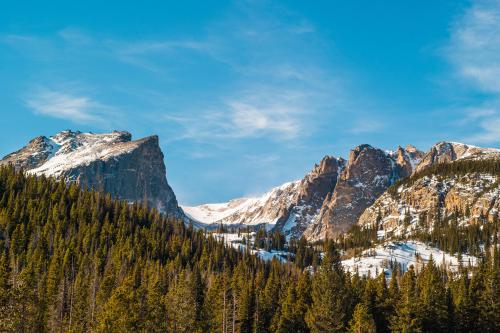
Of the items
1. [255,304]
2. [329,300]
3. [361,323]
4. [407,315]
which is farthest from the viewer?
[255,304]

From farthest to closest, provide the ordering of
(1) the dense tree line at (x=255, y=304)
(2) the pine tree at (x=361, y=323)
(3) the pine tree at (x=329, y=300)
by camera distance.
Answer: (3) the pine tree at (x=329, y=300) → (2) the pine tree at (x=361, y=323) → (1) the dense tree line at (x=255, y=304)

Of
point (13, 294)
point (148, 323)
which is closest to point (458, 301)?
point (148, 323)

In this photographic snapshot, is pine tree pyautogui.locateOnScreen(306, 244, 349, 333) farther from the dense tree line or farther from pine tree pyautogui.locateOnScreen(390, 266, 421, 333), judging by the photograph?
pine tree pyautogui.locateOnScreen(390, 266, 421, 333)

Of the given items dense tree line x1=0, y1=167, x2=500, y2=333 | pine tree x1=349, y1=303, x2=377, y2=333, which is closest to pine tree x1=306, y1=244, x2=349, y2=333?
dense tree line x1=0, y1=167, x2=500, y2=333

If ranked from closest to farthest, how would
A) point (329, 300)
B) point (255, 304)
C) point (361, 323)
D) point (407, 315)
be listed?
1. point (361, 323)
2. point (329, 300)
3. point (407, 315)
4. point (255, 304)

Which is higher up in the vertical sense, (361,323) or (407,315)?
(407,315)

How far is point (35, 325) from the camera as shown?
8106 cm

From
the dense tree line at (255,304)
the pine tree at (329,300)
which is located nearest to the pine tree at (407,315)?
the dense tree line at (255,304)

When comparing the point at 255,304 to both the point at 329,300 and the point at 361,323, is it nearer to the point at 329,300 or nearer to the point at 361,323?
the point at 329,300

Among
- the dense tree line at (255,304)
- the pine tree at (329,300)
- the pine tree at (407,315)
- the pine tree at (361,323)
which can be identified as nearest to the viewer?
the dense tree line at (255,304)

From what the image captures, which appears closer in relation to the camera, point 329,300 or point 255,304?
point 329,300

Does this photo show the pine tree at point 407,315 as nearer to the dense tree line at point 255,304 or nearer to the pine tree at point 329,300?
the dense tree line at point 255,304

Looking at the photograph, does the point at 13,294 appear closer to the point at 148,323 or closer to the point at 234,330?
the point at 148,323

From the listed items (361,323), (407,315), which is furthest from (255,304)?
(407,315)
